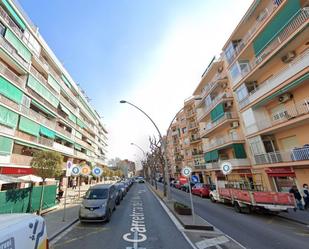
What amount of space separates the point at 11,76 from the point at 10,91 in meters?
1.59

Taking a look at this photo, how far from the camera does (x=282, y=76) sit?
49.6 ft

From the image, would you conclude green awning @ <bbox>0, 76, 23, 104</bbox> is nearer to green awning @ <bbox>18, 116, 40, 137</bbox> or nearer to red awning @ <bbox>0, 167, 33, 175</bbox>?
green awning @ <bbox>18, 116, 40, 137</bbox>

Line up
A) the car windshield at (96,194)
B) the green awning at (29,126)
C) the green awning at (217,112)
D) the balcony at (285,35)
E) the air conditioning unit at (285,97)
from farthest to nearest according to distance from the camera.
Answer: the green awning at (217,112), the green awning at (29,126), the air conditioning unit at (285,97), the balcony at (285,35), the car windshield at (96,194)

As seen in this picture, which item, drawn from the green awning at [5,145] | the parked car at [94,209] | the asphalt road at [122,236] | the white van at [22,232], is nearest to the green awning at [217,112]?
the asphalt road at [122,236]

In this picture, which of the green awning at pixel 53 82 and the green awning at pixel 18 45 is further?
the green awning at pixel 53 82

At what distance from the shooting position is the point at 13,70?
20.2 m

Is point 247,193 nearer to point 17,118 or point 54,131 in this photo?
point 17,118

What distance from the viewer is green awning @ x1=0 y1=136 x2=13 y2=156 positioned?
16906mm

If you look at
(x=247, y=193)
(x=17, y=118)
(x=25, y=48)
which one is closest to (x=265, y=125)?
(x=247, y=193)

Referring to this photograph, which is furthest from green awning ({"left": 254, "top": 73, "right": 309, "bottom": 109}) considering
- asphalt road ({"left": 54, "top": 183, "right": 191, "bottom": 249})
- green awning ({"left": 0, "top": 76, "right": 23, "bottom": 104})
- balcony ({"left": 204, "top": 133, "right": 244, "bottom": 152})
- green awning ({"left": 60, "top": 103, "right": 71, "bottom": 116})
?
green awning ({"left": 60, "top": 103, "right": 71, "bottom": 116})

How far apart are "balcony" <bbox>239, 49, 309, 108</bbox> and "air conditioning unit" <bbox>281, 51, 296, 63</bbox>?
1.54 feet

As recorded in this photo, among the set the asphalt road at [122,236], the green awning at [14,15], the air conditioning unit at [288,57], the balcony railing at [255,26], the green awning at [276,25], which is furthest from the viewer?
the green awning at [14,15]

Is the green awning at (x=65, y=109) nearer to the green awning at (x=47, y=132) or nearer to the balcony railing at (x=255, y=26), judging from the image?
the green awning at (x=47, y=132)

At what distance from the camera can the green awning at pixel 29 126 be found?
783 inches
